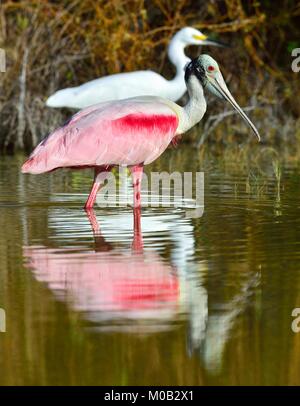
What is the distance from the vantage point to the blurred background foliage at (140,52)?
1811 cm

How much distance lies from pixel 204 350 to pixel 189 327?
398 millimetres

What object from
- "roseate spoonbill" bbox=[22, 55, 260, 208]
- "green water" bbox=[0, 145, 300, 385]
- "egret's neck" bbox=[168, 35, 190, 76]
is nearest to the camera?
"green water" bbox=[0, 145, 300, 385]

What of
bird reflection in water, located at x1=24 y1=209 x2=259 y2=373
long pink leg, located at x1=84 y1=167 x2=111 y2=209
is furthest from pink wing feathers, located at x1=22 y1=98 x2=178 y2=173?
bird reflection in water, located at x1=24 y1=209 x2=259 y2=373

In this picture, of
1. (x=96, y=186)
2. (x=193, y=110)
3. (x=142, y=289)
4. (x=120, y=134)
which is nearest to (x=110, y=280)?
(x=142, y=289)

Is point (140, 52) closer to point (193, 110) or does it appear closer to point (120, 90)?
point (120, 90)

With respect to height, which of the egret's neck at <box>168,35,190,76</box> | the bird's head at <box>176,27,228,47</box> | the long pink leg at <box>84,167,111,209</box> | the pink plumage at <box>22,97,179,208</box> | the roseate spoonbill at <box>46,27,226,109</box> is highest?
the bird's head at <box>176,27,228,47</box>

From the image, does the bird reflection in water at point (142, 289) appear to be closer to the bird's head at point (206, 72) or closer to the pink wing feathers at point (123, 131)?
the pink wing feathers at point (123, 131)

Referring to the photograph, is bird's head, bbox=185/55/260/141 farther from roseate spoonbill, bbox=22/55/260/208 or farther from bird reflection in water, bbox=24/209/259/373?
bird reflection in water, bbox=24/209/259/373

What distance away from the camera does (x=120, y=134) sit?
1084 cm

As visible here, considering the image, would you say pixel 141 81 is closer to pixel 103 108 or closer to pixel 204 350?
pixel 103 108

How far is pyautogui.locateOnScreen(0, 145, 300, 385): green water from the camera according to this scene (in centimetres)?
531

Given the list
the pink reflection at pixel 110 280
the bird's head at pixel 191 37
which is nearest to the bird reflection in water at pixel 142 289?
the pink reflection at pixel 110 280

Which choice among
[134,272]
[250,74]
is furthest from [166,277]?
[250,74]

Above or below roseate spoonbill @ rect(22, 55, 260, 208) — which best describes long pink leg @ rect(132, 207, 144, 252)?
below
